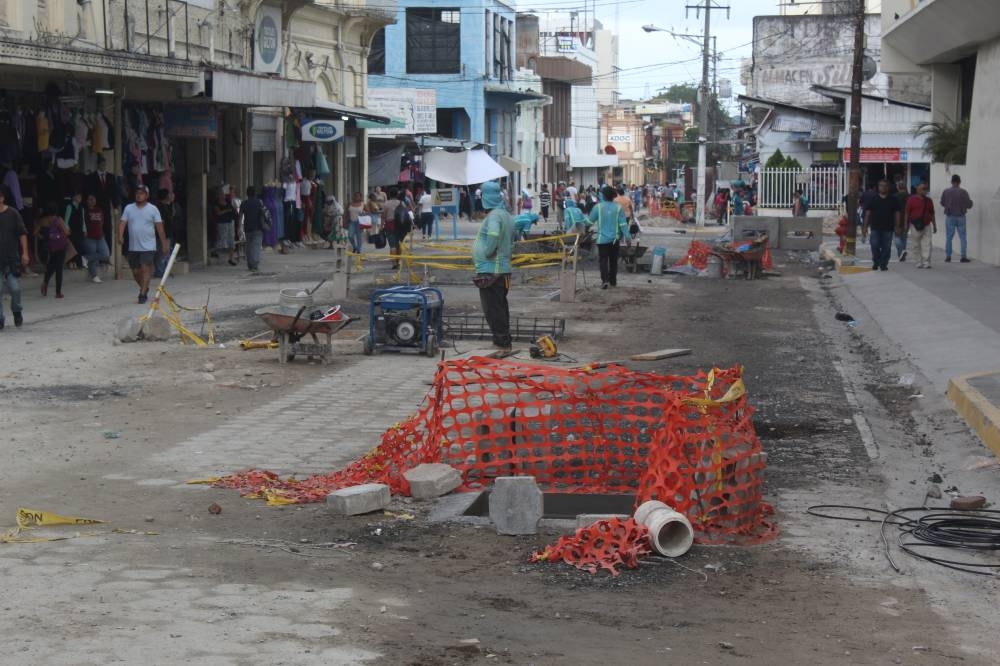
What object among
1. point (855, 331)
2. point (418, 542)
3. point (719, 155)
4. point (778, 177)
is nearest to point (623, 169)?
point (719, 155)

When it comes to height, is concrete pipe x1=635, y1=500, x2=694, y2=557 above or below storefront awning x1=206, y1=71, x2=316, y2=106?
below

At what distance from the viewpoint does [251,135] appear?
106 ft

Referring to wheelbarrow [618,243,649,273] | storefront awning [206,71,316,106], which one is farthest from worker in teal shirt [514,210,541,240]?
storefront awning [206,71,316,106]

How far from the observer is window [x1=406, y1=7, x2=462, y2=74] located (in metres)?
63.0

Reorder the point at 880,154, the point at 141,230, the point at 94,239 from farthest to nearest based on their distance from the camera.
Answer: the point at 880,154 < the point at 94,239 < the point at 141,230

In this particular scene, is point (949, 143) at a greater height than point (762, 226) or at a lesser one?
greater

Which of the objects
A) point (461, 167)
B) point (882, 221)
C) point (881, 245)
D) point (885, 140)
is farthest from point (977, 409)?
point (885, 140)

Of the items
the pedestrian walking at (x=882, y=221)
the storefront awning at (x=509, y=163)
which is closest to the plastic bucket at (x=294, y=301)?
the pedestrian walking at (x=882, y=221)

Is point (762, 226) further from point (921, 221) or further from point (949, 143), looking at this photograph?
point (921, 221)

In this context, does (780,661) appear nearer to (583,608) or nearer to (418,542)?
(583,608)

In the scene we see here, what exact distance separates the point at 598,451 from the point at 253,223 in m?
18.5

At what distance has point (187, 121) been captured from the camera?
91.1ft

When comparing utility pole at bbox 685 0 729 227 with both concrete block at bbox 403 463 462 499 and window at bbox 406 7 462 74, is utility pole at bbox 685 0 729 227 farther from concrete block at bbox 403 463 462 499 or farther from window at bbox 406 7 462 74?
concrete block at bbox 403 463 462 499

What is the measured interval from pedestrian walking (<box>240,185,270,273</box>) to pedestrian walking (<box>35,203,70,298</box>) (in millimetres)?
4719
